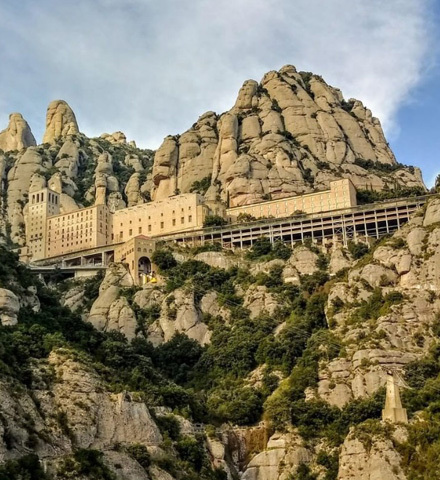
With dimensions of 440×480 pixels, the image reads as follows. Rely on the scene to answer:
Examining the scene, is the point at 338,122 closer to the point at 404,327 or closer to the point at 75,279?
the point at 75,279

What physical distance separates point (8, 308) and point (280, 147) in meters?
76.1

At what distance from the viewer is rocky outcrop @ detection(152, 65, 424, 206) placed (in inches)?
5522

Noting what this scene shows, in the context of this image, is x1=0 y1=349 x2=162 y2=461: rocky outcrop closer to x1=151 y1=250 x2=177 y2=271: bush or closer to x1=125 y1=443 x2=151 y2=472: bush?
x1=125 y1=443 x2=151 y2=472: bush

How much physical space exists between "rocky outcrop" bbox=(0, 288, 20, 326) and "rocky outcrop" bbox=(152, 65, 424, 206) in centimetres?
6272

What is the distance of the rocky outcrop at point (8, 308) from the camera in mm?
79100

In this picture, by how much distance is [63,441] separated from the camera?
65188 mm

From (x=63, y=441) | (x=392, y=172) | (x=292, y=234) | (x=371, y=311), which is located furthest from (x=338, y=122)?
(x=63, y=441)

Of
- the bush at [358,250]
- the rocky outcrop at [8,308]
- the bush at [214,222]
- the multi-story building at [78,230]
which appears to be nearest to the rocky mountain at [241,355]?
the rocky outcrop at [8,308]

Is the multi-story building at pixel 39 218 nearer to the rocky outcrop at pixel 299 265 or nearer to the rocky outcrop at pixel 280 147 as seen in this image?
the rocky outcrop at pixel 280 147

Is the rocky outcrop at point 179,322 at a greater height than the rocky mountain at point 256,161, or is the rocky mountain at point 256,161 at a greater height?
the rocky mountain at point 256,161

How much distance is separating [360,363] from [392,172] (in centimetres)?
7018

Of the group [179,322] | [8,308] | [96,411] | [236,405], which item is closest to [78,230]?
[179,322]

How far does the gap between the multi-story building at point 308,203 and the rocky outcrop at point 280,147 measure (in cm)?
442

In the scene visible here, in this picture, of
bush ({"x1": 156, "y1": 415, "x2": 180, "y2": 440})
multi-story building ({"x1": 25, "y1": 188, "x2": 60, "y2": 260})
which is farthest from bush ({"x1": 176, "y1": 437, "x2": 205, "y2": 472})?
multi-story building ({"x1": 25, "y1": 188, "x2": 60, "y2": 260})
